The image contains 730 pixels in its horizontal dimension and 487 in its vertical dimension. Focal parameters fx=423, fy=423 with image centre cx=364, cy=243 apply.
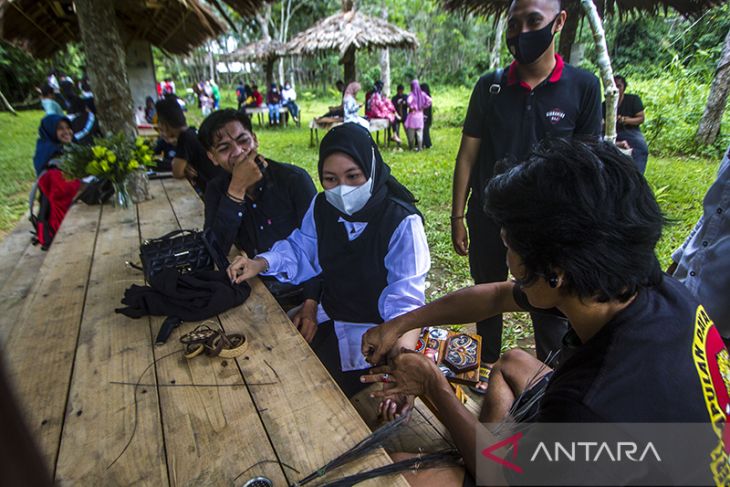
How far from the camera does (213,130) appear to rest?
255 centimetres

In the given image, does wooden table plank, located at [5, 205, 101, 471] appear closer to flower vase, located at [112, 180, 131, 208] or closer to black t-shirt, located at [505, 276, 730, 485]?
flower vase, located at [112, 180, 131, 208]

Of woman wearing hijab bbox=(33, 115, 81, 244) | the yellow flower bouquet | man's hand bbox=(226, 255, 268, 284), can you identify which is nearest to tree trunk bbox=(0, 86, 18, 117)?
woman wearing hijab bbox=(33, 115, 81, 244)

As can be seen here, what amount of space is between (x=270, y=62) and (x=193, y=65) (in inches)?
723

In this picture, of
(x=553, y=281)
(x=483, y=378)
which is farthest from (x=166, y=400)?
(x=483, y=378)

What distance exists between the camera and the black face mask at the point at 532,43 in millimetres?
2006

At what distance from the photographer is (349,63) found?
11.5 metres

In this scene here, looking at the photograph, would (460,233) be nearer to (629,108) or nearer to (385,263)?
(385,263)

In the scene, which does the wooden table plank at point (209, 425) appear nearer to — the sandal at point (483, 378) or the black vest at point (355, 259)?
the black vest at point (355, 259)

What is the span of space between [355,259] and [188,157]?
9.34 feet

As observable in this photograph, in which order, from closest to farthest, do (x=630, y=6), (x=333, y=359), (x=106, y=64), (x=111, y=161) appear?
(x=333, y=359)
(x=111, y=161)
(x=106, y=64)
(x=630, y=6)

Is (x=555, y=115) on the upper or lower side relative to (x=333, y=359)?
upper

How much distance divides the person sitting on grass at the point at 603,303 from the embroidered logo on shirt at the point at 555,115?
44.1 inches

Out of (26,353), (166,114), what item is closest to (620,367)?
(26,353)

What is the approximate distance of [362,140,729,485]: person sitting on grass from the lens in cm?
78
